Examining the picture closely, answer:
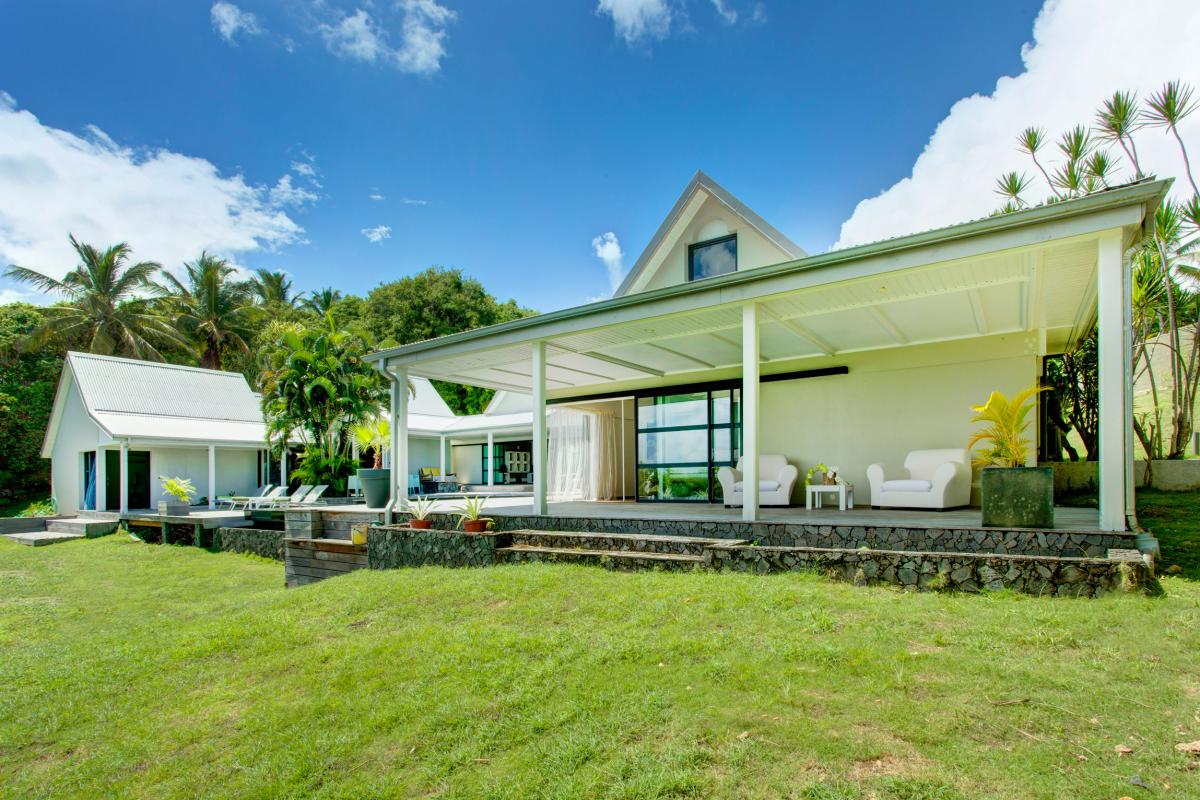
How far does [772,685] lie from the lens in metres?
3.14

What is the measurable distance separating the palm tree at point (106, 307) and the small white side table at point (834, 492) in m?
27.0

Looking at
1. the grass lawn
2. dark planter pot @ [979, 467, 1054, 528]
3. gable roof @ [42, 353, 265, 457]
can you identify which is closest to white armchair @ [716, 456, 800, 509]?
dark planter pot @ [979, 467, 1054, 528]

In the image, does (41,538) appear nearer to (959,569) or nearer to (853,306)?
(853,306)

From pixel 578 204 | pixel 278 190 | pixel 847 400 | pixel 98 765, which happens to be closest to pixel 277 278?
pixel 278 190

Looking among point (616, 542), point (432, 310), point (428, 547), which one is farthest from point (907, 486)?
point (432, 310)

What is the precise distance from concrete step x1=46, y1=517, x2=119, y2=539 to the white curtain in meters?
11.3

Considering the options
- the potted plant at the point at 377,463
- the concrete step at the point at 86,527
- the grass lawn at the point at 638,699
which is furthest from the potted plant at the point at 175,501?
the grass lawn at the point at 638,699

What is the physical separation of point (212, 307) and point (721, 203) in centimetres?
2608

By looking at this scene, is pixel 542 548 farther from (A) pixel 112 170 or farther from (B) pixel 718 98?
(A) pixel 112 170

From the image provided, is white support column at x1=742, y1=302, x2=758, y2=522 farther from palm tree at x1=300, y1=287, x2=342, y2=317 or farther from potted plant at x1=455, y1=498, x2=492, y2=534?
palm tree at x1=300, y1=287, x2=342, y2=317

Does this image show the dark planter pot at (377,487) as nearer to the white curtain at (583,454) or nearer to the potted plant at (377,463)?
the potted plant at (377,463)

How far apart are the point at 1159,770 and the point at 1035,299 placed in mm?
6283

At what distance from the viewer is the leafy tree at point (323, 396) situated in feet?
51.2

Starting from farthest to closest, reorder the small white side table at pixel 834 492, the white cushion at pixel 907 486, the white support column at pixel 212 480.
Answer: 1. the white support column at pixel 212 480
2. the small white side table at pixel 834 492
3. the white cushion at pixel 907 486
